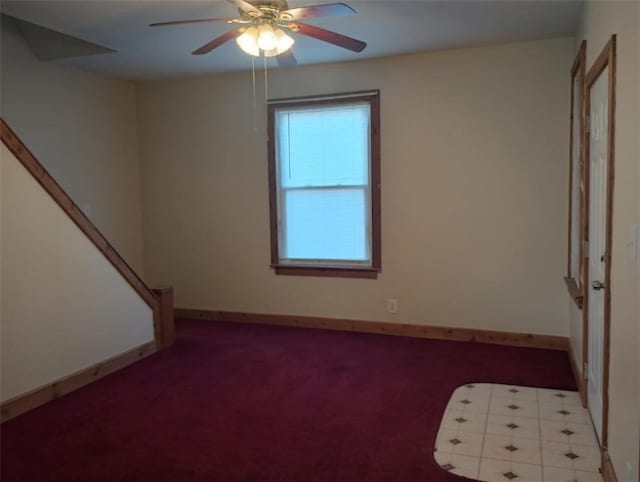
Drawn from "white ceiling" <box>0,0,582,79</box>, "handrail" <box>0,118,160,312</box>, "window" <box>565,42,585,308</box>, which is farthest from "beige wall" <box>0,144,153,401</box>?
Answer: "window" <box>565,42,585,308</box>

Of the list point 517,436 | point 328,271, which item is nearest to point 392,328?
point 328,271

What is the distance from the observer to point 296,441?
2.81 meters

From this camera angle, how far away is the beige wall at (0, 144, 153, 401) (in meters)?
3.09

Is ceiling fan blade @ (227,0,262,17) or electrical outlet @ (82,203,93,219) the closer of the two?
ceiling fan blade @ (227,0,262,17)

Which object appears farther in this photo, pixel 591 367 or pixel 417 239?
pixel 417 239

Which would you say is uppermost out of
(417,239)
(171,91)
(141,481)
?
(171,91)

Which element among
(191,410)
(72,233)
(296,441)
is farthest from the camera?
(72,233)

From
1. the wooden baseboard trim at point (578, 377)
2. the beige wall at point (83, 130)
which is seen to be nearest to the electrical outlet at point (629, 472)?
the wooden baseboard trim at point (578, 377)

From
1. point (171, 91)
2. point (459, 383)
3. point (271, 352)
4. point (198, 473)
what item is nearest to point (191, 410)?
point (198, 473)

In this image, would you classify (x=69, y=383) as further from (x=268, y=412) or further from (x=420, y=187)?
(x=420, y=187)

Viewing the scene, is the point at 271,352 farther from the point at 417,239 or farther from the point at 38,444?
the point at 38,444

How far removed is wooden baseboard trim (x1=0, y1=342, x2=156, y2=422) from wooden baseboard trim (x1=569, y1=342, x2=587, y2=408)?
3.13 meters

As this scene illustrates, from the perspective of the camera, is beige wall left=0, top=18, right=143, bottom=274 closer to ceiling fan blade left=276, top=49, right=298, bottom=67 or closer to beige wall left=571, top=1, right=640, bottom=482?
ceiling fan blade left=276, top=49, right=298, bottom=67

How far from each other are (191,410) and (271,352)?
3.93 ft
